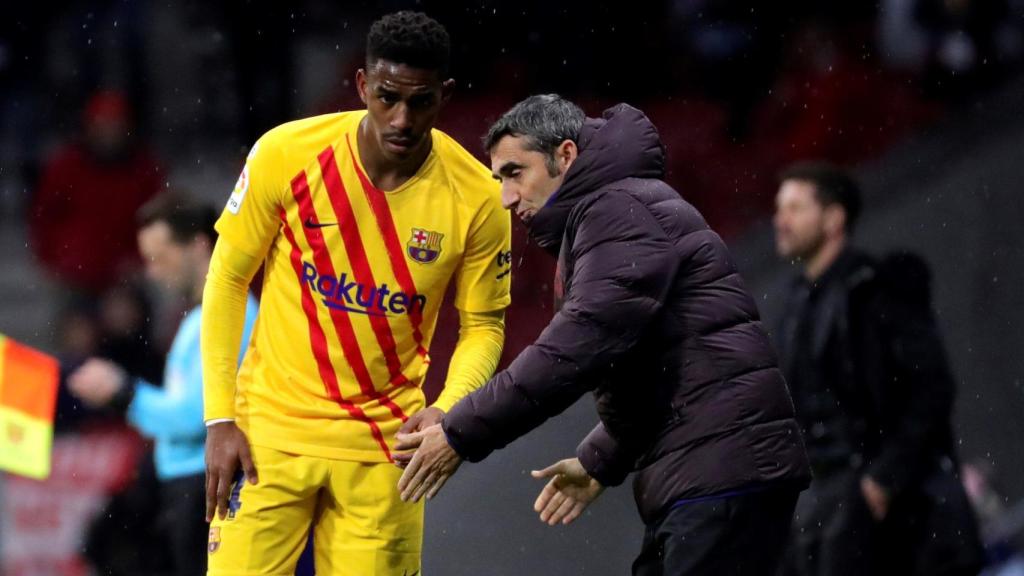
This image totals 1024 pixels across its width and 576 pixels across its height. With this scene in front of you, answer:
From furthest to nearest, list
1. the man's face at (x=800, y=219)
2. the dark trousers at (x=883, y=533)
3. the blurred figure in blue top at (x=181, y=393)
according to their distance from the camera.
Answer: the man's face at (x=800, y=219) < the dark trousers at (x=883, y=533) < the blurred figure in blue top at (x=181, y=393)

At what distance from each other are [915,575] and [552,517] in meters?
2.29

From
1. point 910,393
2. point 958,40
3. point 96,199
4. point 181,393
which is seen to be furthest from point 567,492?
point 958,40

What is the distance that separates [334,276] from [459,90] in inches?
136

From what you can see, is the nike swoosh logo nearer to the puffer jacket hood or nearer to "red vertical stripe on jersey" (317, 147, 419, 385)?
"red vertical stripe on jersey" (317, 147, 419, 385)

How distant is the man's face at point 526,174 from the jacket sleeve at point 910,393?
7.35 ft

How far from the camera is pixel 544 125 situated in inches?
120

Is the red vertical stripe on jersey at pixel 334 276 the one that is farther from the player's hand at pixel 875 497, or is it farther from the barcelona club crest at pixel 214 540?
the player's hand at pixel 875 497

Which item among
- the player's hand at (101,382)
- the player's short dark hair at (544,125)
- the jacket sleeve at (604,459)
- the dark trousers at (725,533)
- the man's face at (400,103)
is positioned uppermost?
the man's face at (400,103)

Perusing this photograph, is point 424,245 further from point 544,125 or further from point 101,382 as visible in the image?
point 101,382

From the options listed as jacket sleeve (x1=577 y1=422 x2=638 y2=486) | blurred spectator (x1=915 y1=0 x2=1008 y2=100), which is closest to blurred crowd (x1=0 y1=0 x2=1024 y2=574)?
blurred spectator (x1=915 y1=0 x2=1008 y2=100)

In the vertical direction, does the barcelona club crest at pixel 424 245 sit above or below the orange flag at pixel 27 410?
above

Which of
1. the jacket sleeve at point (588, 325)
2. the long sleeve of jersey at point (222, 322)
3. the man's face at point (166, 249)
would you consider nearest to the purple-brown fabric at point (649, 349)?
the jacket sleeve at point (588, 325)

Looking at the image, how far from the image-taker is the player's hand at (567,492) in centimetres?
329

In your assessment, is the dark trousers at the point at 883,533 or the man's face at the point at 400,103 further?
the dark trousers at the point at 883,533
